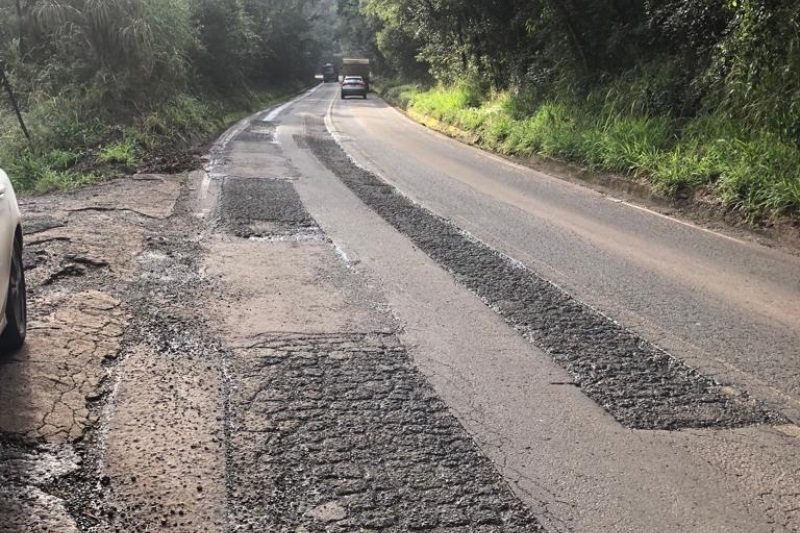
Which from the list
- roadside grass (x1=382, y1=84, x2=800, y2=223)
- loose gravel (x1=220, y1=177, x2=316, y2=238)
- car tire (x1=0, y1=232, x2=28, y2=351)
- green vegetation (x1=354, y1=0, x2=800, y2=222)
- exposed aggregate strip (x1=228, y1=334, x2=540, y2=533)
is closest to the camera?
exposed aggregate strip (x1=228, y1=334, x2=540, y2=533)

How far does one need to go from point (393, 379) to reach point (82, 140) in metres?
11.0

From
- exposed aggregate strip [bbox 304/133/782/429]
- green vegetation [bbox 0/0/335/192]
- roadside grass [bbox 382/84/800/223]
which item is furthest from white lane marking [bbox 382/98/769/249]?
green vegetation [bbox 0/0/335/192]

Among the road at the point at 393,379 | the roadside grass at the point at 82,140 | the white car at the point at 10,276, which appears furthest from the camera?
the roadside grass at the point at 82,140

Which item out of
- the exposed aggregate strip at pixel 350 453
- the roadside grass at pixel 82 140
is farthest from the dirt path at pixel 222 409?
the roadside grass at pixel 82 140

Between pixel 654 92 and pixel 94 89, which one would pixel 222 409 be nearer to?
pixel 654 92

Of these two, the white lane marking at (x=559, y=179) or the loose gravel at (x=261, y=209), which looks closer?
the loose gravel at (x=261, y=209)

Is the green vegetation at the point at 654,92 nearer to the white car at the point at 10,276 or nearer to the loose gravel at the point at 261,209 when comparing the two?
the loose gravel at the point at 261,209

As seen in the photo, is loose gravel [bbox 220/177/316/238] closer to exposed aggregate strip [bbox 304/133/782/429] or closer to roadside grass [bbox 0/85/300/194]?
exposed aggregate strip [bbox 304/133/782/429]

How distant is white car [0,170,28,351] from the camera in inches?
143

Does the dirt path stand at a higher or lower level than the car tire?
lower

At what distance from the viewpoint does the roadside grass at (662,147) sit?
884cm

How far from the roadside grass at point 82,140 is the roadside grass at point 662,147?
7684 millimetres

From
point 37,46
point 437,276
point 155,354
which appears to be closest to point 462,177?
point 437,276

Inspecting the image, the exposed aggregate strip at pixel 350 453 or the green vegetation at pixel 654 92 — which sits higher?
the green vegetation at pixel 654 92
